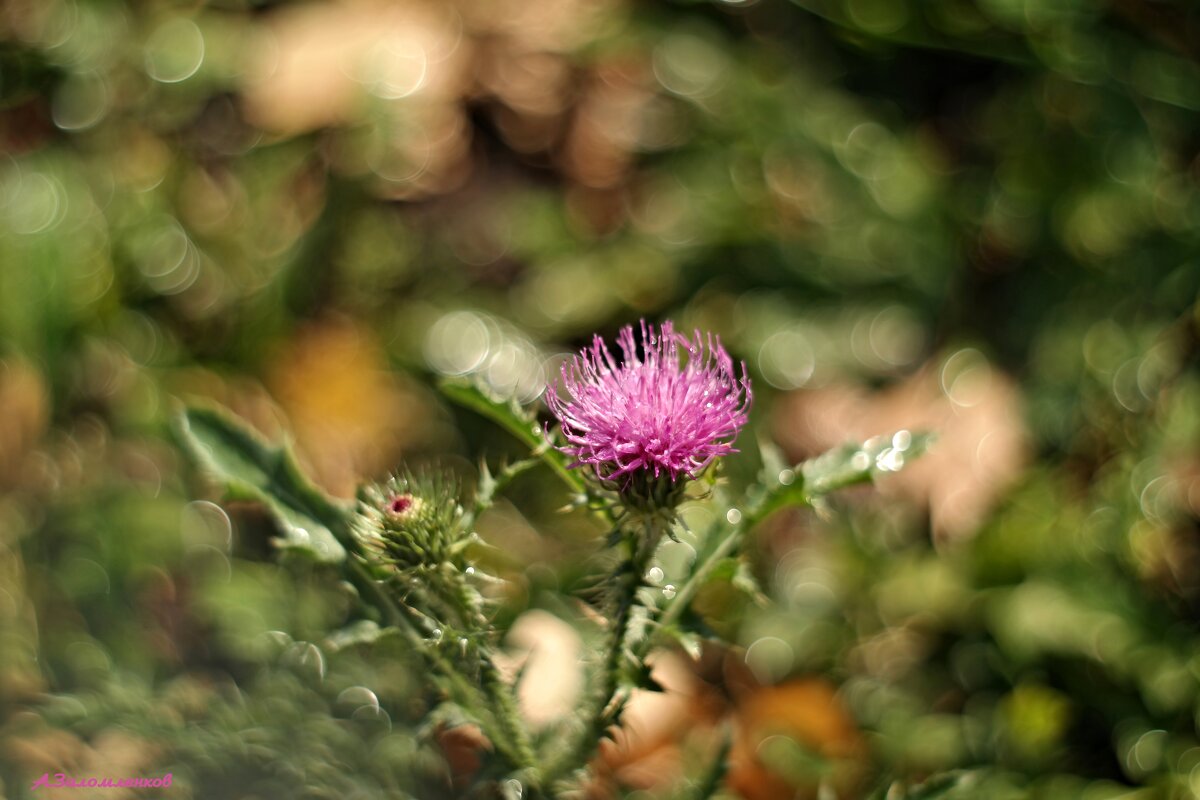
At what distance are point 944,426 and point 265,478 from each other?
207 cm

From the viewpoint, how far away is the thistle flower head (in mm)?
1646

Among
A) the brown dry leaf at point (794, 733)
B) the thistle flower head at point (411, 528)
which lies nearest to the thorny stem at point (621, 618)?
the thistle flower head at point (411, 528)

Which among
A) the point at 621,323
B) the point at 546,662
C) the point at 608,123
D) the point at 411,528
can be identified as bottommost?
the point at 411,528

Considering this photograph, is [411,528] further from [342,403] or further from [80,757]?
[342,403]

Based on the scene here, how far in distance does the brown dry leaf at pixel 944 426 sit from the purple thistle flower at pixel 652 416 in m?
1.52

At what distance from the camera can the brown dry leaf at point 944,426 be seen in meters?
3.12

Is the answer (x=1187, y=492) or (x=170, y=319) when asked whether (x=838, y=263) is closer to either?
(x=1187, y=492)

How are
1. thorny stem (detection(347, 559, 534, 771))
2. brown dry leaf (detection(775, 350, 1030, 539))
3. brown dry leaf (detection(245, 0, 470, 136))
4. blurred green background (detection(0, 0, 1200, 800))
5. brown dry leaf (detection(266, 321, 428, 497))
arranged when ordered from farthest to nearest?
brown dry leaf (detection(245, 0, 470, 136)), brown dry leaf (detection(266, 321, 428, 497)), brown dry leaf (detection(775, 350, 1030, 539)), blurred green background (detection(0, 0, 1200, 800)), thorny stem (detection(347, 559, 534, 771))

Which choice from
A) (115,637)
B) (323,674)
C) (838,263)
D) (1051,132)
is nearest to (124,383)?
(115,637)

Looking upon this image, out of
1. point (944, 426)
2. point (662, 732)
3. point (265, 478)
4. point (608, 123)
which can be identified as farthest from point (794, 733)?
point (608, 123)

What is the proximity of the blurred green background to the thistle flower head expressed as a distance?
0.56 metres

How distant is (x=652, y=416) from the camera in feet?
5.41

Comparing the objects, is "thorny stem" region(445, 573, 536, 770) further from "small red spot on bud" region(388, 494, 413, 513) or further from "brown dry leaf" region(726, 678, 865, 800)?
"brown dry leaf" region(726, 678, 865, 800)

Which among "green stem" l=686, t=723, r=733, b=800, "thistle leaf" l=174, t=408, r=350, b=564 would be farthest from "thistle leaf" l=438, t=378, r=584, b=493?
"green stem" l=686, t=723, r=733, b=800
